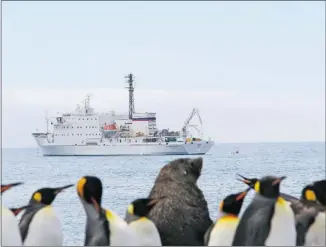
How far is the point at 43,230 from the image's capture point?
14.8 feet

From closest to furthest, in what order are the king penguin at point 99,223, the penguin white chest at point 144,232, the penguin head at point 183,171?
the king penguin at point 99,223
the penguin white chest at point 144,232
the penguin head at point 183,171

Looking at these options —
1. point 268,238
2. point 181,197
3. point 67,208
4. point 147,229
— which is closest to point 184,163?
point 181,197

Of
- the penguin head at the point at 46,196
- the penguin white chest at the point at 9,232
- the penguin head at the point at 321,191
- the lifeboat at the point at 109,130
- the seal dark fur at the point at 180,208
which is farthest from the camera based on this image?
the lifeboat at the point at 109,130

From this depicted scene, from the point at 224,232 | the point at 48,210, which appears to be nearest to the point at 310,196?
the point at 224,232

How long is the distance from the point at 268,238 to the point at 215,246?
1.17 ft

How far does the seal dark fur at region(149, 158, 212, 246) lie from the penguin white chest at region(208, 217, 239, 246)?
1.32 metres

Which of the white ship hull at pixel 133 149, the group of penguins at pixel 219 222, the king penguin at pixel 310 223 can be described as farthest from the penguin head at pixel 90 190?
the white ship hull at pixel 133 149

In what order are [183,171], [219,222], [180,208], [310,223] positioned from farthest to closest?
[183,171] → [180,208] → [310,223] → [219,222]

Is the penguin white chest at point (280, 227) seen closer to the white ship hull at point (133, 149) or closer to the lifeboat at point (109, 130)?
the white ship hull at point (133, 149)

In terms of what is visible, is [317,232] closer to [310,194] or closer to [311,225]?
[311,225]

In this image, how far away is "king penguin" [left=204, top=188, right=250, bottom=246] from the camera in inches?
168

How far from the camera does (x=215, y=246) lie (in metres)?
4.30

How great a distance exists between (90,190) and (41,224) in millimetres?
471

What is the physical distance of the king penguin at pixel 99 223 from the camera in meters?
4.20
